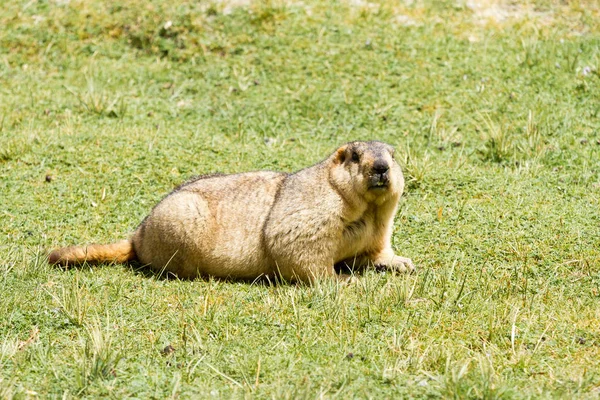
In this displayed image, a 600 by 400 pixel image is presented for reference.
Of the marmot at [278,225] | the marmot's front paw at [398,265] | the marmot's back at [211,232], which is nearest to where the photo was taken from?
the marmot at [278,225]

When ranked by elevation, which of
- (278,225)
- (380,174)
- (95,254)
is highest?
(380,174)

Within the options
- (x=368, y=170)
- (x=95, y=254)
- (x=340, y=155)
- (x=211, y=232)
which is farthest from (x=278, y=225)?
(x=95, y=254)

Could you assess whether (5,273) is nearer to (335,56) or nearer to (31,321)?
(31,321)

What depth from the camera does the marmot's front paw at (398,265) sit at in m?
7.02

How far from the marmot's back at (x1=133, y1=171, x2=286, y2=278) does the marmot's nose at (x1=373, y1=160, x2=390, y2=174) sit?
1.07 metres

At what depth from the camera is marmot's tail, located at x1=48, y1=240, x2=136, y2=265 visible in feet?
23.8

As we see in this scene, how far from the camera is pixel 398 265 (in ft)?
23.2

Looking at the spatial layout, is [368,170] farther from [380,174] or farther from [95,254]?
[95,254]

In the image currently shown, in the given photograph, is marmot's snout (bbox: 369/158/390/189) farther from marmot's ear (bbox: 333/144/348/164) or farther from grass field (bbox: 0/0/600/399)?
grass field (bbox: 0/0/600/399)

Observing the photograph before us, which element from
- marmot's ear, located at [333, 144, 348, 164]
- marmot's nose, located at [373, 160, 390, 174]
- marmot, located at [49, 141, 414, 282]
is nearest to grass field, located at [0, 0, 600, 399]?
marmot, located at [49, 141, 414, 282]

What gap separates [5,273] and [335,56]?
6.08 meters

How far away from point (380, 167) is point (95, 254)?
262 cm

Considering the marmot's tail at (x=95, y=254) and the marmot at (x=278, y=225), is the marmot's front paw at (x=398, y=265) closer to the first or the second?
the marmot at (x=278, y=225)

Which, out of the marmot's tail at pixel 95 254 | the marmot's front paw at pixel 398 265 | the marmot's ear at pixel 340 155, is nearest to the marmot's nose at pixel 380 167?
the marmot's ear at pixel 340 155
